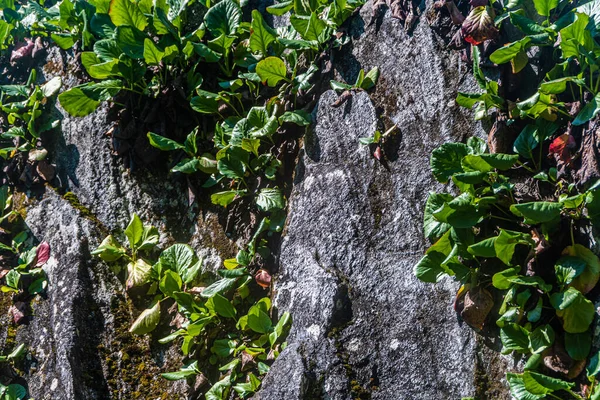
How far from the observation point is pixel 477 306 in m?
2.36

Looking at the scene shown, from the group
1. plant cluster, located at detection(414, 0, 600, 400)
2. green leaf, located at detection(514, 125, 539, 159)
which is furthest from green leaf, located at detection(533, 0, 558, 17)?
green leaf, located at detection(514, 125, 539, 159)

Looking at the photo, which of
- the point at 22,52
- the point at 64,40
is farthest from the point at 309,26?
the point at 22,52

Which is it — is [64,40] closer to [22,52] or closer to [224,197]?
[22,52]

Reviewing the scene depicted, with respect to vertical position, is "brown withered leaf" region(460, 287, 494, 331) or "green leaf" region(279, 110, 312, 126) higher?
"green leaf" region(279, 110, 312, 126)

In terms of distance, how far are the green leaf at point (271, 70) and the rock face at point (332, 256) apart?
286 mm

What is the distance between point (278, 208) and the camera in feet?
10.2

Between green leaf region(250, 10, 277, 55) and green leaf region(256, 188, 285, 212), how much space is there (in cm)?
83

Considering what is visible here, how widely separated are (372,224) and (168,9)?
1877 mm

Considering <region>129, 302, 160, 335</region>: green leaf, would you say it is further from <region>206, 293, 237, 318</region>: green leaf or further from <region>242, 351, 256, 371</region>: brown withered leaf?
<region>242, 351, 256, 371</region>: brown withered leaf

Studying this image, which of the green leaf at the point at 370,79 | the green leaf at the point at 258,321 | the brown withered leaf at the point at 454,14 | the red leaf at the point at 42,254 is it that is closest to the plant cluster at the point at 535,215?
the brown withered leaf at the point at 454,14

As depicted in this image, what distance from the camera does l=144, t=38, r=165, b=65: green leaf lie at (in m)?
3.32

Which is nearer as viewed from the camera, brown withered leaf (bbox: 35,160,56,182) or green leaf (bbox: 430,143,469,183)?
green leaf (bbox: 430,143,469,183)

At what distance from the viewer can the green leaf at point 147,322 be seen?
3162mm

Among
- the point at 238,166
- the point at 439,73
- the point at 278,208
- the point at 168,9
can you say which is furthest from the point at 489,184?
the point at 168,9
